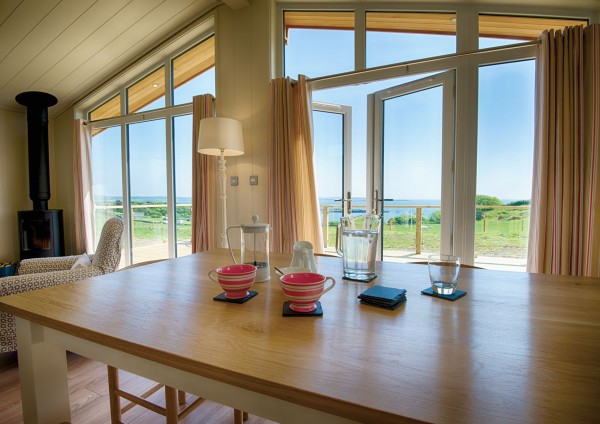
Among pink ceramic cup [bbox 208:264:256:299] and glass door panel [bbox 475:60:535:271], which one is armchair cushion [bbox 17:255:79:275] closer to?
pink ceramic cup [bbox 208:264:256:299]

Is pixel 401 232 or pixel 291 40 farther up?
pixel 291 40

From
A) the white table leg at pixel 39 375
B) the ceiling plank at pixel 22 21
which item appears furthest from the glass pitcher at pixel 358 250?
the ceiling plank at pixel 22 21

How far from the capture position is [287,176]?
112 inches

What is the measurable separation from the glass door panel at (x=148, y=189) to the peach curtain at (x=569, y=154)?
4015 mm

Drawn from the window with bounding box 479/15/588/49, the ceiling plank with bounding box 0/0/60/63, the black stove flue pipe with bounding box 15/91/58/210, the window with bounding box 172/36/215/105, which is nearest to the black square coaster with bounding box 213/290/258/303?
the window with bounding box 479/15/588/49

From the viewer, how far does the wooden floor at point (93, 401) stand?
1484 mm

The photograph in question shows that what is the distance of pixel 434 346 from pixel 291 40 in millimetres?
3320

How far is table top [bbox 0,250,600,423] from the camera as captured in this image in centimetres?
41

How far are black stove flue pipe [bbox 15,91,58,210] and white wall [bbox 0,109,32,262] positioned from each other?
1.22ft

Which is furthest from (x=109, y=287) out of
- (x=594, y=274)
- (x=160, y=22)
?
(x=160, y=22)

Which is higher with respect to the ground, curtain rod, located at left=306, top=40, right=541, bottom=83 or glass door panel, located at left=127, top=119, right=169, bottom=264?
curtain rod, located at left=306, top=40, right=541, bottom=83

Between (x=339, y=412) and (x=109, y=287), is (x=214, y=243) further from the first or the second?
(x=339, y=412)

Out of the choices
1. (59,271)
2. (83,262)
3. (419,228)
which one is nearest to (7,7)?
(83,262)

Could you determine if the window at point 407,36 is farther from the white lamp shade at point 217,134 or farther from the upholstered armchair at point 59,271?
the upholstered armchair at point 59,271
